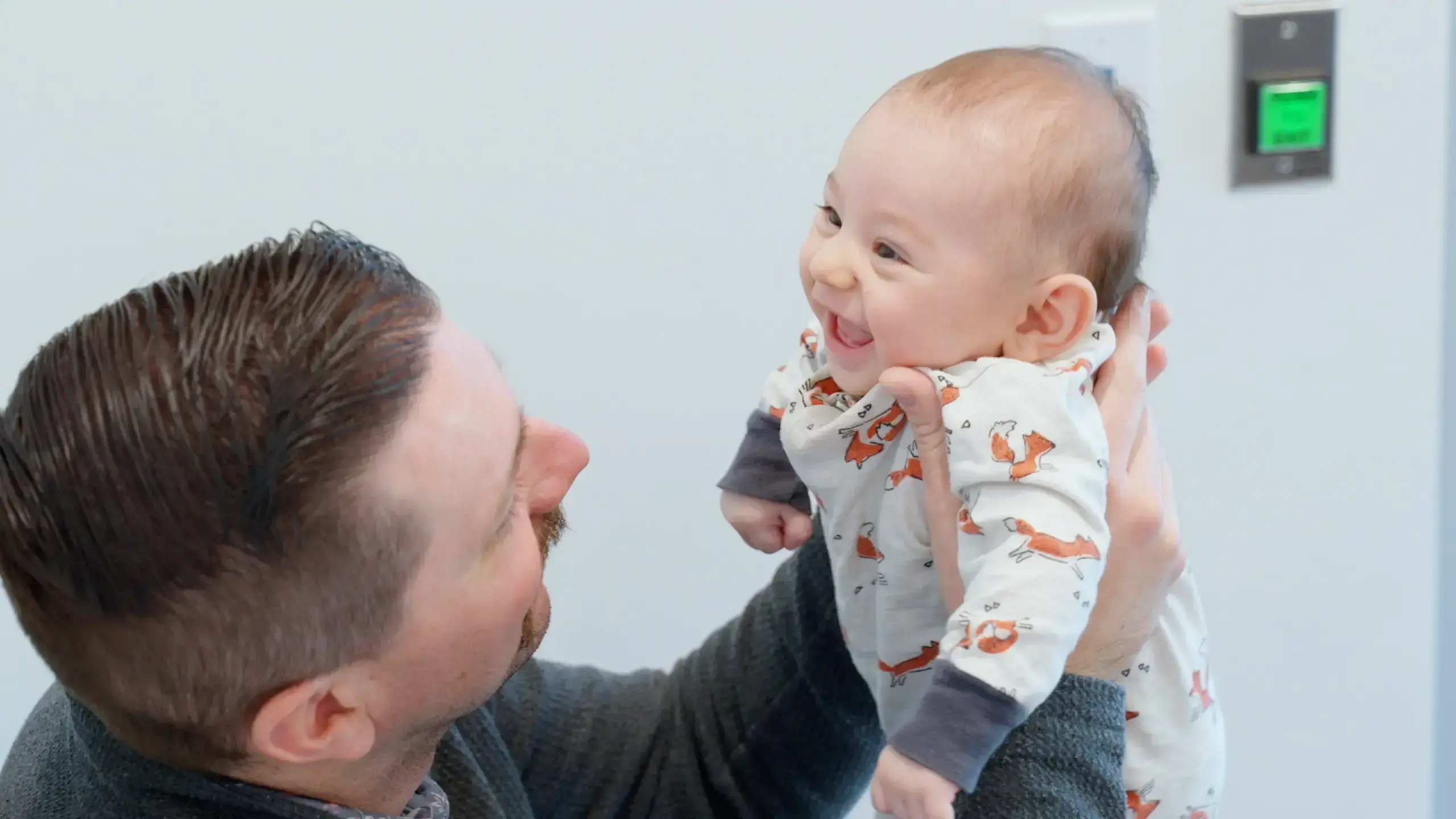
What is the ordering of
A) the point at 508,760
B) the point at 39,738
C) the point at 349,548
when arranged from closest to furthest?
the point at 349,548 < the point at 39,738 < the point at 508,760

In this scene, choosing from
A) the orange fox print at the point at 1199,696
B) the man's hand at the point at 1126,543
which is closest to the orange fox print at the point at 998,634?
the man's hand at the point at 1126,543

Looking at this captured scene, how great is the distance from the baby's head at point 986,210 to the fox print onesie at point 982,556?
0.03 meters

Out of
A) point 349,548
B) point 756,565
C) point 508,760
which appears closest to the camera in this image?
point 349,548

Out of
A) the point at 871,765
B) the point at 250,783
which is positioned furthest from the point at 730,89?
the point at 250,783

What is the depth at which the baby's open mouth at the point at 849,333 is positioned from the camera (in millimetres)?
829

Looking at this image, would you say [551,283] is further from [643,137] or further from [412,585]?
[412,585]

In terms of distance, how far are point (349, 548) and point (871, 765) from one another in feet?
1.65

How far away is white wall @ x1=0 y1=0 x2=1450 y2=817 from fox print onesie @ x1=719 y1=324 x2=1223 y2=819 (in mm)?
331

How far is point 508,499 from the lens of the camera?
0.79 metres

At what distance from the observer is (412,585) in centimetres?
75

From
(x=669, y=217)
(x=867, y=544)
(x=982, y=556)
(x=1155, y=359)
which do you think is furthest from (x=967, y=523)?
(x=669, y=217)

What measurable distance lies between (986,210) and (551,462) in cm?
29

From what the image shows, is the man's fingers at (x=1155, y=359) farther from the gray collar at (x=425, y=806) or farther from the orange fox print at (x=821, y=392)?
the gray collar at (x=425, y=806)

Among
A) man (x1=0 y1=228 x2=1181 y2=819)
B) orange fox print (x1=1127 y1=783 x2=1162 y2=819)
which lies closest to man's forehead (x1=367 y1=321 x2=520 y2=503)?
man (x1=0 y1=228 x2=1181 y2=819)
